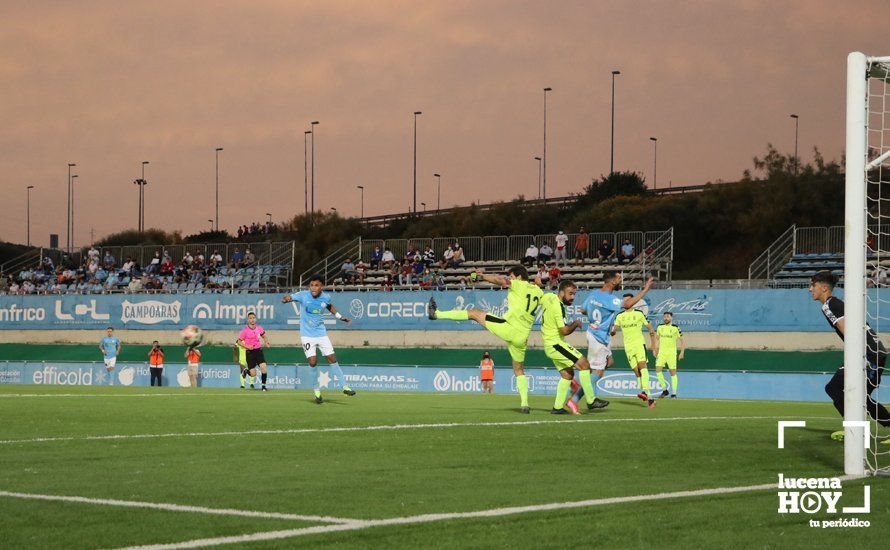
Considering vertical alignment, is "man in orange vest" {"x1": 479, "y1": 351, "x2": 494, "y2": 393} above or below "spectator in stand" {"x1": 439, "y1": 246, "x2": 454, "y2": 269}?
below

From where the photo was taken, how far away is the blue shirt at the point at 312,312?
2323 centimetres

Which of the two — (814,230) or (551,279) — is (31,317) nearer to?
(551,279)

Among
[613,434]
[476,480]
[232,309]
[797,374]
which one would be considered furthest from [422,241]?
[476,480]

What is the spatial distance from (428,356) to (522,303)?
28758 millimetres

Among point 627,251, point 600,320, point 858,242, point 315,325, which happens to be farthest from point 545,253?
point 858,242

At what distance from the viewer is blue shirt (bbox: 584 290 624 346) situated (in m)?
22.7

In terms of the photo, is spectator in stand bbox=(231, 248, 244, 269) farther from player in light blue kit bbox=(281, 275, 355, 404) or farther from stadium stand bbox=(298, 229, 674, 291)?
player in light blue kit bbox=(281, 275, 355, 404)

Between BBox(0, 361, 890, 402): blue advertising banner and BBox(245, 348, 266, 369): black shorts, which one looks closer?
BBox(245, 348, 266, 369): black shorts

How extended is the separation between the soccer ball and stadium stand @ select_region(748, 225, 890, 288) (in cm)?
2196

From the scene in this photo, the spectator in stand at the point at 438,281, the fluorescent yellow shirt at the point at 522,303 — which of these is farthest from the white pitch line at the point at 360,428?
the spectator in stand at the point at 438,281

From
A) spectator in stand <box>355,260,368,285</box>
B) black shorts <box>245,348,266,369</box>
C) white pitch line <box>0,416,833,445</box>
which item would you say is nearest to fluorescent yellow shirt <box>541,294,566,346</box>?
white pitch line <box>0,416,833,445</box>

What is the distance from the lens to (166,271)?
64.2m

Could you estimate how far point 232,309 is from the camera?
5344 cm

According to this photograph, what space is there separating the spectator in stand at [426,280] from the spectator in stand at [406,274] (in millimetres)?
562
